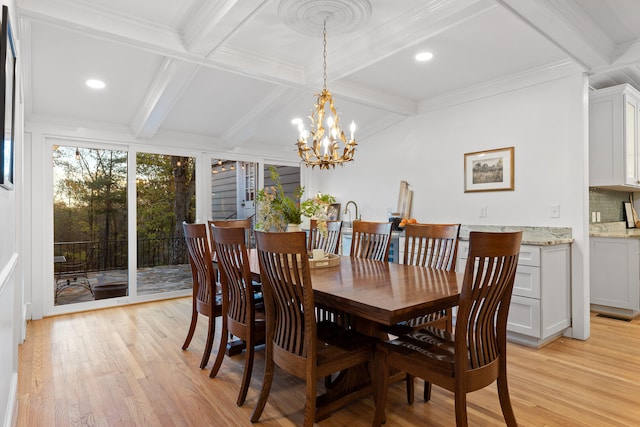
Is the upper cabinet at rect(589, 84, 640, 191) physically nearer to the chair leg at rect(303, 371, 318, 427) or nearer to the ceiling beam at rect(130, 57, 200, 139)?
the chair leg at rect(303, 371, 318, 427)

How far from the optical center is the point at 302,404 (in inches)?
90.7

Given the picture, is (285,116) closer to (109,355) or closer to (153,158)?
(153,158)

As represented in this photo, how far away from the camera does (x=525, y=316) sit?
3.23m

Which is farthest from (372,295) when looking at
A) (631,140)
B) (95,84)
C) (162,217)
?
(631,140)

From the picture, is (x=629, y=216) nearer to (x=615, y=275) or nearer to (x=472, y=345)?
(x=615, y=275)

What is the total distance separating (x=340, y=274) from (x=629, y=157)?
146 inches

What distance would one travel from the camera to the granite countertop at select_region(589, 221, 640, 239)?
3.97 meters

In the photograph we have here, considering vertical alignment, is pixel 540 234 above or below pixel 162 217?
below

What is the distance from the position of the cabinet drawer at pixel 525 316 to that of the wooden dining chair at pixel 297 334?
1.86m

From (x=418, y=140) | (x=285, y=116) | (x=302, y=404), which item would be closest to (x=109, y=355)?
(x=302, y=404)

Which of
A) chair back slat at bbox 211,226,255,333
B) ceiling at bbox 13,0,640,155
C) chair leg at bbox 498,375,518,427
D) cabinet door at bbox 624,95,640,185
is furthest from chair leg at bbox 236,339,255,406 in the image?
cabinet door at bbox 624,95,640,185

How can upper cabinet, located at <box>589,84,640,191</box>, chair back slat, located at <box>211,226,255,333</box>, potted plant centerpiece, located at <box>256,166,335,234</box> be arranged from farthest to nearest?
upper cabinet, located at <box>589,84,640,191</box>
potted plant centerpiece, located at <box>256,166,335,234</box>
chair back slat, located at <box>211,226,255,333</box>


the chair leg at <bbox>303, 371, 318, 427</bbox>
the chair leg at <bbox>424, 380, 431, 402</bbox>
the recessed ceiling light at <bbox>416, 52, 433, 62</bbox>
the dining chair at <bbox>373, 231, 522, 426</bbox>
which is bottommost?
the chair leg at <bbox>424, 380, 431, 402</bbox>

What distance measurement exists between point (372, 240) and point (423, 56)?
1752mm
